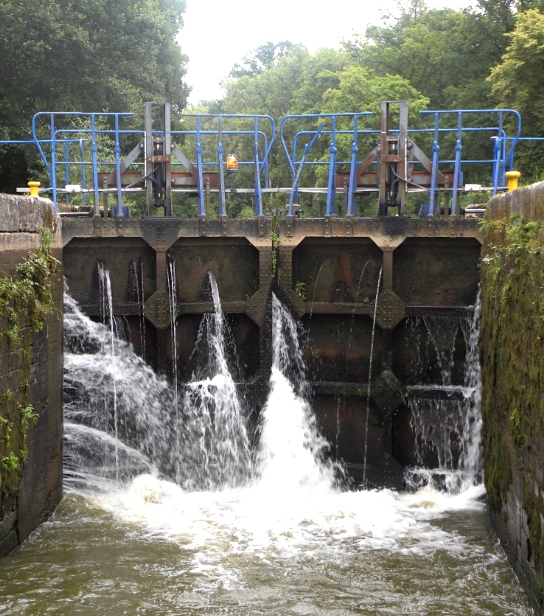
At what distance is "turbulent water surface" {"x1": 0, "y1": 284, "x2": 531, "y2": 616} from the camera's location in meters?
6.62

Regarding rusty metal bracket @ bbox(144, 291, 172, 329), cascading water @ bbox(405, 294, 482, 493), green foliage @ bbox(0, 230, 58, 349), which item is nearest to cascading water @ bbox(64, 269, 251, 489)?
rusty metal bracket @ bbox(144, 291, 172, 329)

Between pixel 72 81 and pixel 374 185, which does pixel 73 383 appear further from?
pixel 72 81

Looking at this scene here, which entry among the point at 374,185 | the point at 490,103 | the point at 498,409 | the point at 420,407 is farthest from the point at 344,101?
the point at 498,409

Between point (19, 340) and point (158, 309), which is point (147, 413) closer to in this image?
point (158, 309)

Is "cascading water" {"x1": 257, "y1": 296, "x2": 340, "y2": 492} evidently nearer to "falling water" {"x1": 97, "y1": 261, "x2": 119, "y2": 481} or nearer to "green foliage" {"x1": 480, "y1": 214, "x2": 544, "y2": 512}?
"falling water" {"x1": 97, "y1": 261, "x2": 119, "y2": 481}

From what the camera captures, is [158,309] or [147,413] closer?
[158,309]

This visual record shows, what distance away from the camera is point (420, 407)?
9.88 m

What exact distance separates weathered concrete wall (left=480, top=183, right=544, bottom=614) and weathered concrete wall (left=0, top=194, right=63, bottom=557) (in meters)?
4.29

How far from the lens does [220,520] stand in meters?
8.50

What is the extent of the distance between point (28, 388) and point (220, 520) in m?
2.45

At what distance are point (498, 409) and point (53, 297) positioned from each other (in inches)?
180

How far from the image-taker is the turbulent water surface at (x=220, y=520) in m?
6.62

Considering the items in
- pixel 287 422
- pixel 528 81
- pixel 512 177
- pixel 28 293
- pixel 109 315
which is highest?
pixel 528 81

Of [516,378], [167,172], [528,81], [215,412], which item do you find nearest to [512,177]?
[516,378]
